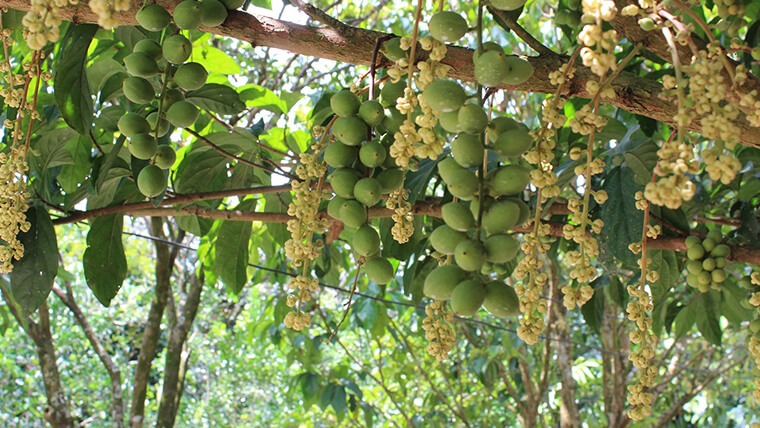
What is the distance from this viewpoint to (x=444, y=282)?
0.60 m

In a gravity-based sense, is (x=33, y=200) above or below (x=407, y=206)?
above

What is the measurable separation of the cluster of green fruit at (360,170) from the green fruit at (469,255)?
183 mm

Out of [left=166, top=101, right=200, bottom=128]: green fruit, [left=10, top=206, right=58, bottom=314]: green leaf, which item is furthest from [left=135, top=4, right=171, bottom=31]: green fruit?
[left=10, top=206, right=58, bottom=314]: green leaf

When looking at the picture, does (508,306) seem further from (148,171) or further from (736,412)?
(736,412)

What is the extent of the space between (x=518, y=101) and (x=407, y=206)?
3125 millimetres

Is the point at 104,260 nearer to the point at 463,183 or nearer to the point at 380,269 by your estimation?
the point at 380,269

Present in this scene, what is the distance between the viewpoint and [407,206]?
2.60 ft

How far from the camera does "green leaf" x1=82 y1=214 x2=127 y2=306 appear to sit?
1385 millimetres

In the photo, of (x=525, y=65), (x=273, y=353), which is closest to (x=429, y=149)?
(x=525, y=65)

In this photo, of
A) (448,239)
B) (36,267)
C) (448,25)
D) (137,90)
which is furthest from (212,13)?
(36,267)

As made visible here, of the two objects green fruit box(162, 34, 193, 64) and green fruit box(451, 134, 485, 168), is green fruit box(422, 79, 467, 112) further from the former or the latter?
green fruit box(162, 34, 193, 64)

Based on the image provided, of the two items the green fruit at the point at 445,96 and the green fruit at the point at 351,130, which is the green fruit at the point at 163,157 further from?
the green fruit at the point at 445,96

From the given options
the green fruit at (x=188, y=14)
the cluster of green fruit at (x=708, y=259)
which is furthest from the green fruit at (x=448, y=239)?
the cluster of green fruit at (x=708, y=259)

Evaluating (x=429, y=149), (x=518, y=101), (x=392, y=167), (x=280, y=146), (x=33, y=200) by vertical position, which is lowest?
(x=429, y=149)
